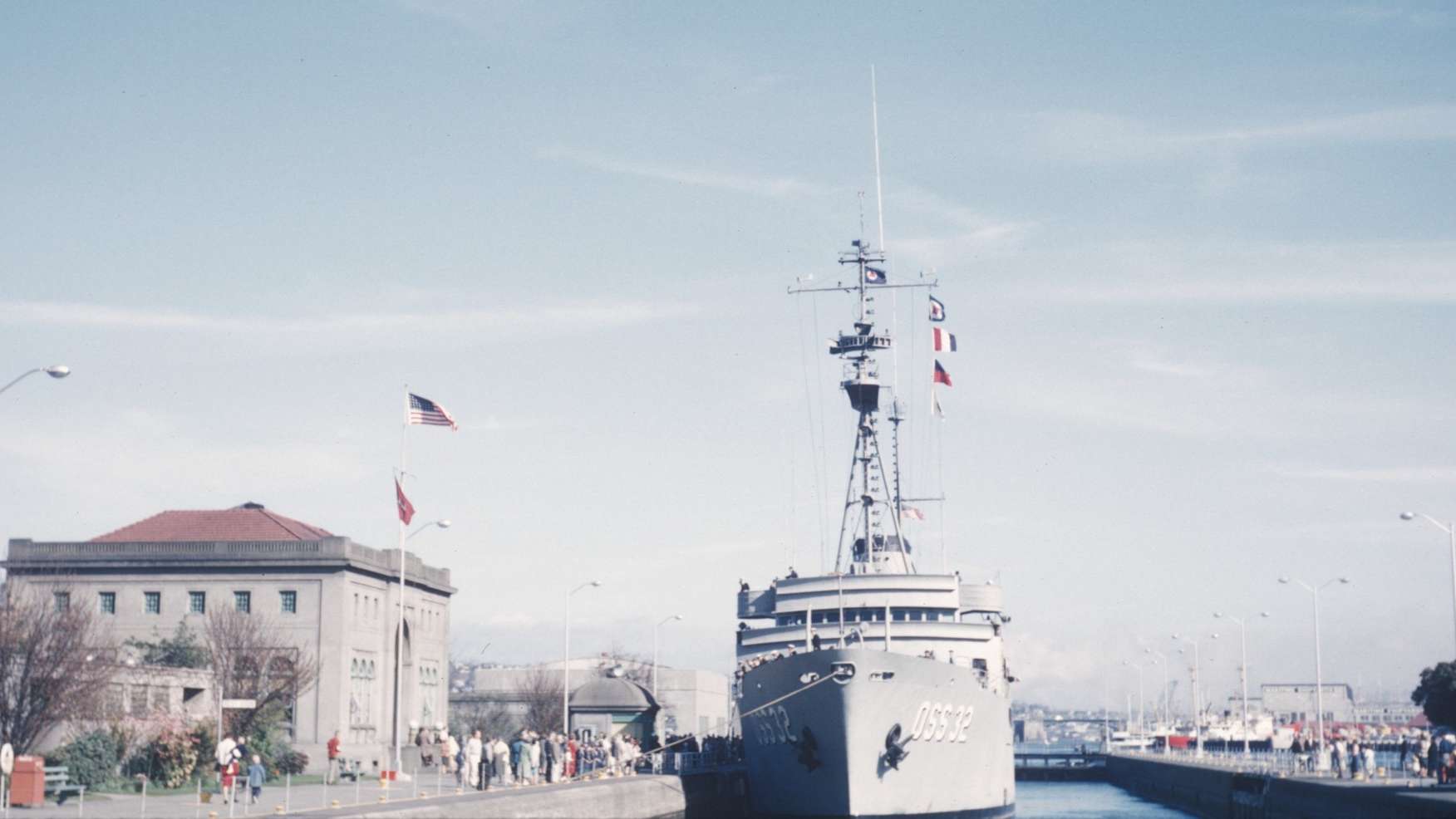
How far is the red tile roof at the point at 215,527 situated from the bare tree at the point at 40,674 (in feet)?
109

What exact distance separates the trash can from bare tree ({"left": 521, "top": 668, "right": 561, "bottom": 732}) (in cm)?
7466

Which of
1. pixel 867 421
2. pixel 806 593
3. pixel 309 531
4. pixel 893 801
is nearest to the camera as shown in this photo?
pixel 893 801

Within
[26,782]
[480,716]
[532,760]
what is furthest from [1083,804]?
[26,782]

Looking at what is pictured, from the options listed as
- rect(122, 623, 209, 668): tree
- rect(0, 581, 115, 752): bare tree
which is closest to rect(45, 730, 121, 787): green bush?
rect(0, 581, 115, 752): bare tree

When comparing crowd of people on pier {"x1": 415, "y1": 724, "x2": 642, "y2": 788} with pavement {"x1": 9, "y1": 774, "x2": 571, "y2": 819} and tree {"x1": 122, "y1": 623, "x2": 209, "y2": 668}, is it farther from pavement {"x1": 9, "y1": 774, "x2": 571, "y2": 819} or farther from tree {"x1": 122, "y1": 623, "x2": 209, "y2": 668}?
tree {"x1": 122, "y1": 623, "x2": 209, "y2": 668}

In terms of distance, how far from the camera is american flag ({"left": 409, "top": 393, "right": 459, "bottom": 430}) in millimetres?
50688

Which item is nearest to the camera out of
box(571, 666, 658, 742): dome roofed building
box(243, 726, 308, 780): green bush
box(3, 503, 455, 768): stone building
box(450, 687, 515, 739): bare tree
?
box(243, 726, 308, 780): green bush

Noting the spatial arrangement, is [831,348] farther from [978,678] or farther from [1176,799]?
[1176,799]

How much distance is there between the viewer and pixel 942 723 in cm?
4544

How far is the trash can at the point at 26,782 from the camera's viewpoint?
118ft

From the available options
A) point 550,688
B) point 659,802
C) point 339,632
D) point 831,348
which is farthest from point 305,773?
point 550,688

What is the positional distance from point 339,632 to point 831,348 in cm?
3517

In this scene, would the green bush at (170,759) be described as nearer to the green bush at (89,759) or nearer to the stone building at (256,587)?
the green bush at (89,759)

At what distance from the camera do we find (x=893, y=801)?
4338 cm
